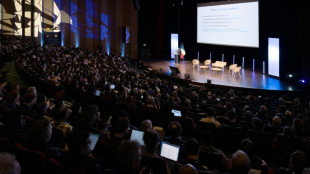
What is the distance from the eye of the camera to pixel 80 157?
2.54m

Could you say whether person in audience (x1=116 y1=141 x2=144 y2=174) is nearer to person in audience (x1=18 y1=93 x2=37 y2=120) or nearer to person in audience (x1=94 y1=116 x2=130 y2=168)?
person in audience (x1=94 y1=116 x2=130 y2=168)

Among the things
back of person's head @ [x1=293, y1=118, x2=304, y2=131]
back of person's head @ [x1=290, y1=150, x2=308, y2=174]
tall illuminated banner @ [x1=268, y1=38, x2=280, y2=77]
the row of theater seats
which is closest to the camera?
the row of theater seats

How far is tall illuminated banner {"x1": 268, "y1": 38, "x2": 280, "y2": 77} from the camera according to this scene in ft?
42.9

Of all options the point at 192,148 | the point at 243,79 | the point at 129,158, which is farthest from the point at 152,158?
the point at 243,79

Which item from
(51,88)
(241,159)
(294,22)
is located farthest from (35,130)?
(294,22)

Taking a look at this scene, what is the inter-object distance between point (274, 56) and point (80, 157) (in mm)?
12689

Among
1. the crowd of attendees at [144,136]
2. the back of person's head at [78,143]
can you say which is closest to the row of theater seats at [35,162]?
the crowd of attendees at [144,136]

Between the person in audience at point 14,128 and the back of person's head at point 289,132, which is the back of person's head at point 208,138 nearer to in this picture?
the back of person's head at point 289,132

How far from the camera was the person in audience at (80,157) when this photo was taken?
2.38m

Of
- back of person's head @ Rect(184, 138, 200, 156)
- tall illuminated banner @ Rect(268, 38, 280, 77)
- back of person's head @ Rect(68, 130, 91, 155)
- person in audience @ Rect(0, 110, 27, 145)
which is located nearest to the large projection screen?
tall illuminated banner @ Rect(268, 38, 280, 77)

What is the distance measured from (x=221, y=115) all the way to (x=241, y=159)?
10.4 ft

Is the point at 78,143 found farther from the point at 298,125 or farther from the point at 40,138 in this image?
the point at 298,125

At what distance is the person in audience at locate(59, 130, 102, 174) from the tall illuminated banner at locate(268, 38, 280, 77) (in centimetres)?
1208

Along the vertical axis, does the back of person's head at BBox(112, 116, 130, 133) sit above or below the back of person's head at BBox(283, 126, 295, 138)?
above
